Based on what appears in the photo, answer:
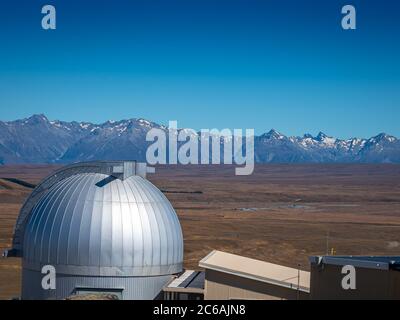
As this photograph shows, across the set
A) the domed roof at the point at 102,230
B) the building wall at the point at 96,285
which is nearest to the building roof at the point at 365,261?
the domed roof at the point at 102,230

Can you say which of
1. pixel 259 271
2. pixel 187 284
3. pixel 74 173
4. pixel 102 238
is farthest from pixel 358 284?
pixel 74 173

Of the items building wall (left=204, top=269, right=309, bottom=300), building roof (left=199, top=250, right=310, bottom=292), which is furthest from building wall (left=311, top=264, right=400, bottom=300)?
building wall (left=204, top=269, right=309, bottom=300)

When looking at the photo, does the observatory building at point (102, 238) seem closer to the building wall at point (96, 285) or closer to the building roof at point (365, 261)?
the building wall at point (96, 285)

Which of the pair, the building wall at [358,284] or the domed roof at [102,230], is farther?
the domed roof at [102,230]

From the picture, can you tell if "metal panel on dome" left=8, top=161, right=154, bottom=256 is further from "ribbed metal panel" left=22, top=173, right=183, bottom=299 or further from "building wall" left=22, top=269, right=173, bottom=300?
"building wall" left=22, top=269, right=173, bottom=300

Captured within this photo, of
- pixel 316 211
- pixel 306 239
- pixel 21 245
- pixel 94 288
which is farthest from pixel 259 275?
pixel 316 211

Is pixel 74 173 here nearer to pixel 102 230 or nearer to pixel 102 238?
pixel 102 230
